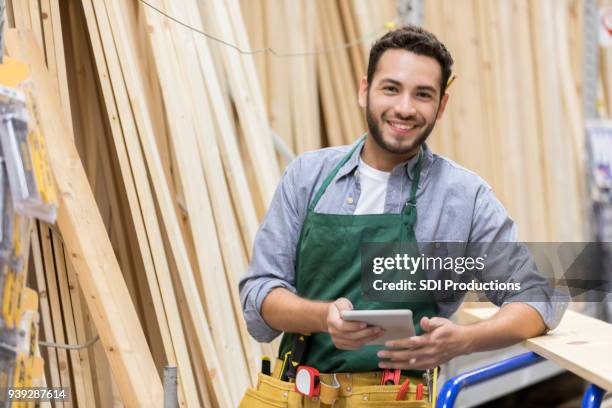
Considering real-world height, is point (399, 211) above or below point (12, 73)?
below

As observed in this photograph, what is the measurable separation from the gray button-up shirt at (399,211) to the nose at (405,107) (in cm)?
13

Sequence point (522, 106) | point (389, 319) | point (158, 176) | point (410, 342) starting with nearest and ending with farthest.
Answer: point (389, 319), point (410, 342), point (158, 176), point (522, 106)

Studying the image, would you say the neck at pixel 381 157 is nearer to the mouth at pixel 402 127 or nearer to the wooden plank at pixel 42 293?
the mouth at pixel 402 127

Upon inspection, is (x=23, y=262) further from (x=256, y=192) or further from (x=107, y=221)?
(x=256, y=192)

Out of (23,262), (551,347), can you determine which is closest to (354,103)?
(551,347)

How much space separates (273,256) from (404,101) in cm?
50

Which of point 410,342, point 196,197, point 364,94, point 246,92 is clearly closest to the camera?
point 410,342

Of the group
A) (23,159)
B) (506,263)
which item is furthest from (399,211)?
(23,159)

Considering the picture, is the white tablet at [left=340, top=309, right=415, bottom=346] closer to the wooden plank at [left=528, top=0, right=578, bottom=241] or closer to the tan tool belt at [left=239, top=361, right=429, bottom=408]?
the tan tool belt at [left=239, top=361, right=429, bottom=408]

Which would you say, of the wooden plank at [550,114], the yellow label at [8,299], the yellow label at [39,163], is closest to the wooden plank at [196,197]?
the yellow label at [39,163]

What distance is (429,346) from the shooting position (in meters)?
1.81

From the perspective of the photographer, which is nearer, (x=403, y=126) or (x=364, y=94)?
(x=403, y=126)

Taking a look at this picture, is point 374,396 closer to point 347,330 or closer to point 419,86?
point 347,330

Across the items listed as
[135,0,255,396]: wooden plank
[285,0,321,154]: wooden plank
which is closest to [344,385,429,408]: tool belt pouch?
[135,0,255,396]: wooden plank
